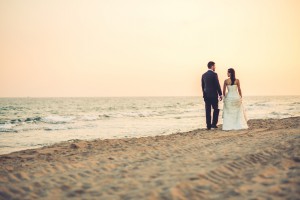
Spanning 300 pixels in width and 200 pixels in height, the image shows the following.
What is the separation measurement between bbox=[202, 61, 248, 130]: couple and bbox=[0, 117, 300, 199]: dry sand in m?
3.44

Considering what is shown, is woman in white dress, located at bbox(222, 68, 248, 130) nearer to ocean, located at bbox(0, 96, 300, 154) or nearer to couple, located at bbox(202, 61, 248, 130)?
couple, located at bbox(202, 61, 248, 130)

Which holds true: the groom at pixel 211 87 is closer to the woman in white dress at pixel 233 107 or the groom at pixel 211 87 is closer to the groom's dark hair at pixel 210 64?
the groom's dark hair at pixel 210 64

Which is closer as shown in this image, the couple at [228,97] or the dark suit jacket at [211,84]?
the couple at [228,97]

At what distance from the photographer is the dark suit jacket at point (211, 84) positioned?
1012cm

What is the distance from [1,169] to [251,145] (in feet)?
17.0

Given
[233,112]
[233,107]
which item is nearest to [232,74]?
[233,107]

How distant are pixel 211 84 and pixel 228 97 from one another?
738mm

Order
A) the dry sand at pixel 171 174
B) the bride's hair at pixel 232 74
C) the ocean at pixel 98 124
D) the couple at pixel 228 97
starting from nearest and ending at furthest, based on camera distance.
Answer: the dry sand at pixel 171 174 → the bride's hair at pixel 232 74 → the couple at pixel 228 97 → the ocean at pixel 98 124

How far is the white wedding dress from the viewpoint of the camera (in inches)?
389

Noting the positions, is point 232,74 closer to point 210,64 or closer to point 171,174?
point 210,64

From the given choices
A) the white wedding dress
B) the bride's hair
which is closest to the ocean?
the white wedding dress

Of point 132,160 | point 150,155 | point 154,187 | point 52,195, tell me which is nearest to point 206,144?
point 150,155

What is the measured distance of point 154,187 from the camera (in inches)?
157

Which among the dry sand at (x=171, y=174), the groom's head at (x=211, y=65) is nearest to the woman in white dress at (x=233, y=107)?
the groom's head at (x=211, y=65)
